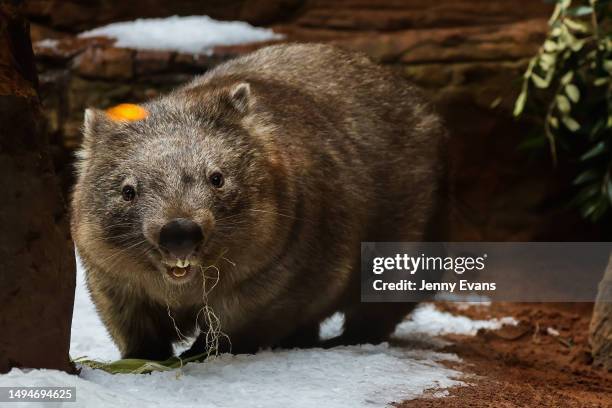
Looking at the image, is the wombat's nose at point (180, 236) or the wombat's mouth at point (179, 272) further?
the wombat's mouth at point (179, 272)

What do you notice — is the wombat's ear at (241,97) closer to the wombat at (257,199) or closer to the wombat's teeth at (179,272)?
the wombat at (257,199)

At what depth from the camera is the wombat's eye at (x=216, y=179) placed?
12.2 feet

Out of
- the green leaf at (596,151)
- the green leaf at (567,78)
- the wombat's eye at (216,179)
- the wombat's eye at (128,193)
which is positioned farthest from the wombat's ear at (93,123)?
the green leaf at (596,151)

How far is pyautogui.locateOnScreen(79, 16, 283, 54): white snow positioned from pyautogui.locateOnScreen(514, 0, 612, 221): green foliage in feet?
6.21

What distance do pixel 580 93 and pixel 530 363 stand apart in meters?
2.08

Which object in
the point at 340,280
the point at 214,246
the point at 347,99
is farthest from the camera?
the point at 347,99

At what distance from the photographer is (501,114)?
269 inches

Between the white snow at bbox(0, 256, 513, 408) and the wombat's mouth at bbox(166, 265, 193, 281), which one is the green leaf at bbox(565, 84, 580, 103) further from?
the wombat's mouth at bbox(166, 265, 193, 281)

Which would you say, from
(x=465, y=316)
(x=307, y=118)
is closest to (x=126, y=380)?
(x=307, y=118)

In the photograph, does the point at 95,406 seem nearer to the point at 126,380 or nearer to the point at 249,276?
the point at 126,380

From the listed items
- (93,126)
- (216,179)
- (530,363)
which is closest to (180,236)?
(216,179)

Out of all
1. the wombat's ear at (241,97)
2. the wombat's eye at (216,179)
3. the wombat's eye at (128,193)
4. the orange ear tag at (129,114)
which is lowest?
the wombat's eye at (128,193)

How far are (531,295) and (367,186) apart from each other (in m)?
2.35

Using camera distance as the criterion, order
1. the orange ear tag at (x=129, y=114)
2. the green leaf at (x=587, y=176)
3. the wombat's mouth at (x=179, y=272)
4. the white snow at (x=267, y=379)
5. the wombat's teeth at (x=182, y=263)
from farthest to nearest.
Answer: the green leaf at (x=587, y=176) < the orange ear tag at (x=129, y=114) < the wombat's mouth at (x=179, y=272) < the wombat's teeth at (x=182, y=263) < the white snow at (x=267, y=379)
